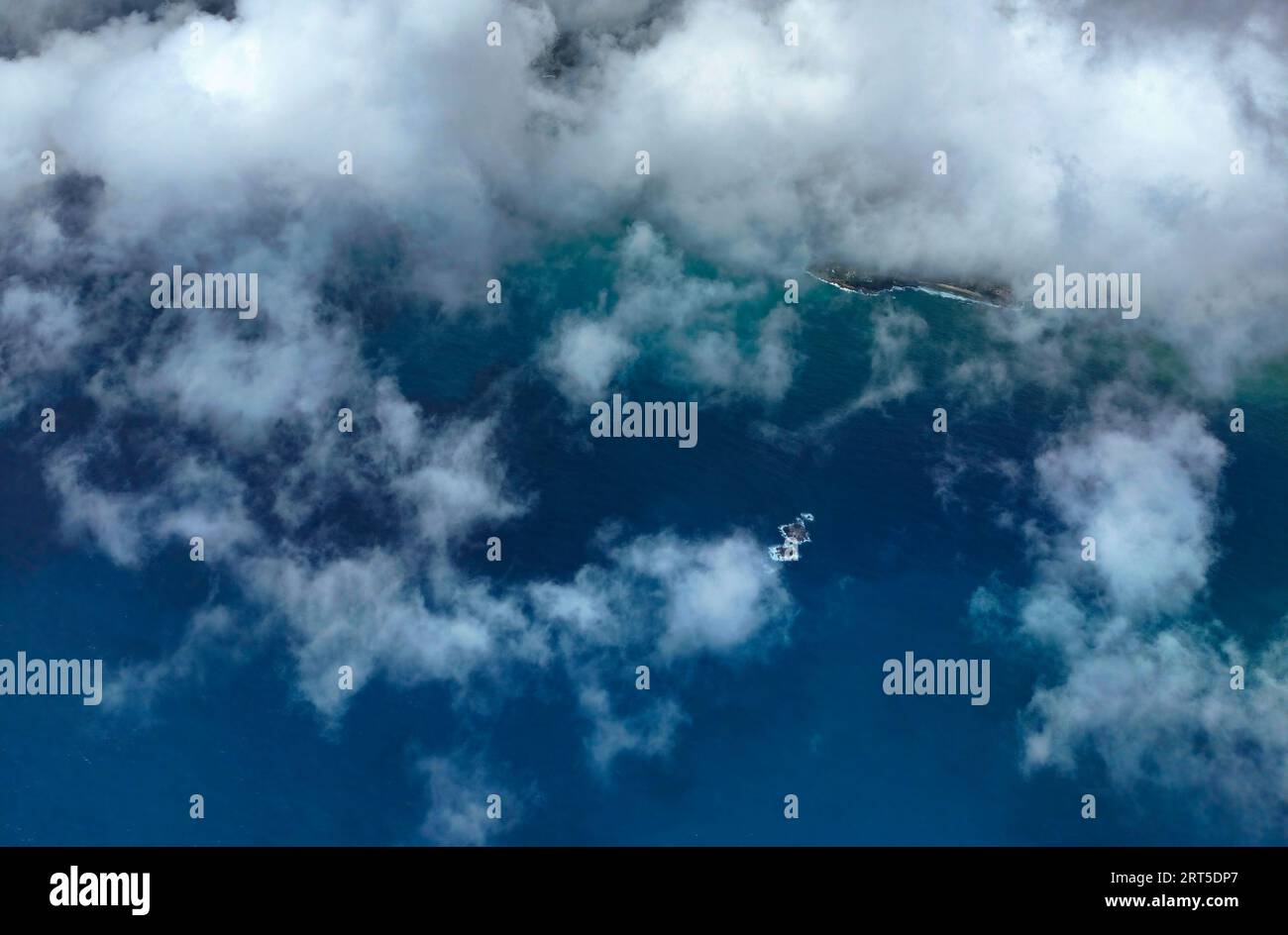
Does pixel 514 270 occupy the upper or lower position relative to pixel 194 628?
upper

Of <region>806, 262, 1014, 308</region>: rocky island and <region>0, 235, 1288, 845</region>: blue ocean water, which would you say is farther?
<region>806, 262, 1014, 308</region>: rocky island

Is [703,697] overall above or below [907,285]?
below

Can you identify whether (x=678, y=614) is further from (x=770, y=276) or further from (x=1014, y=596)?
(x=770, y=276)

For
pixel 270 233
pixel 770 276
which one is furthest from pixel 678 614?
pixel 270 233

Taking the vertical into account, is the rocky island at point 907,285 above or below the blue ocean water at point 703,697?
above

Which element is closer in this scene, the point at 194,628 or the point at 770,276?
the point at 194,628

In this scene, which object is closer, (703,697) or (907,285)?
(703,697)

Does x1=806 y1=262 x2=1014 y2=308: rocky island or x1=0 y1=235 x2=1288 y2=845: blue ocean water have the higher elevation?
x1=806 y1=262 x2=1014 y2=308: rocky island

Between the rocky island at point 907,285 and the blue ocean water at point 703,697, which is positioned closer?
the blue ocean water at point 703,697
